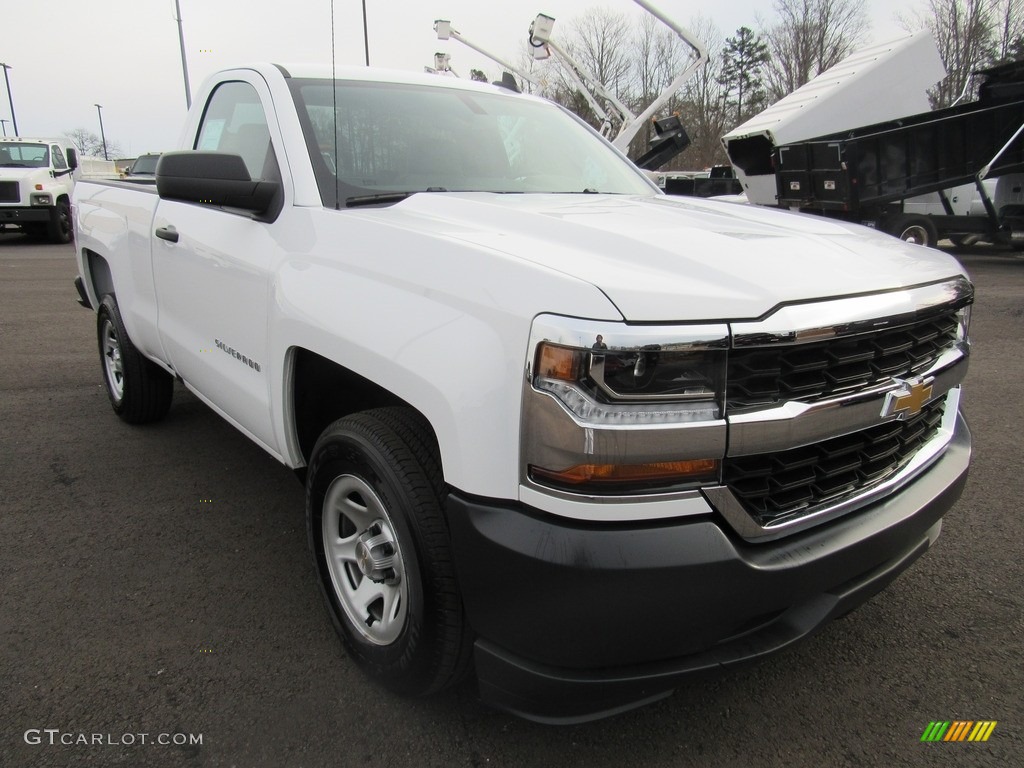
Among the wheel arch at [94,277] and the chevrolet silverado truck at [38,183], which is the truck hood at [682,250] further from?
the chevrolet silverado truck at [38,183]

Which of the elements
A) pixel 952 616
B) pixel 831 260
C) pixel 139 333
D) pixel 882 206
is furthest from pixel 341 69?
pixel 882 206

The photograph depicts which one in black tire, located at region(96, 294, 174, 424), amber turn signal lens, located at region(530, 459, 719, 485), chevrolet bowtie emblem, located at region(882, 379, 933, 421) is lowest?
black tire, located at region(96, 294, 174, 424)

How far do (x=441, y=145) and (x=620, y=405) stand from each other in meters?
1.75

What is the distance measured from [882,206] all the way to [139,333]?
38.1ft

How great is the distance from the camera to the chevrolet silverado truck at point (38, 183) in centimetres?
1606

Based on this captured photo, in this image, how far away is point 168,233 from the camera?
3270 mm

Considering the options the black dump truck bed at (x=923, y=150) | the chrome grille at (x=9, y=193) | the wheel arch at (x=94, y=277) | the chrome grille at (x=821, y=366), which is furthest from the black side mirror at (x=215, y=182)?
the chrome grille at (x=9, y=193)

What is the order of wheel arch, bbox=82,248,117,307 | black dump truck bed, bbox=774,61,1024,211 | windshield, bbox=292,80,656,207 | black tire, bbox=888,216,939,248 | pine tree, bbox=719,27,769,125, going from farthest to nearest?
pine tree, bbox=719,27,769,125 → black tire, bbox=888,216,939,248 → black dump truck bed, bbox=774,61,1024,211 → wheel arch, bbox=82,248,117,307 → windshield, bbox=292,80,656,207

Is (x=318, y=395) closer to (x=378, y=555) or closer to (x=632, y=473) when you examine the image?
(x=378, y=555)

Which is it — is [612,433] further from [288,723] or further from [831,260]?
[288,723]

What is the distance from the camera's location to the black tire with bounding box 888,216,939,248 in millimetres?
11891

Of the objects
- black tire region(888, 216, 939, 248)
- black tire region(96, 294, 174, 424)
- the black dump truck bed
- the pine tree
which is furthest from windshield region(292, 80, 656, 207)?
the pine tree

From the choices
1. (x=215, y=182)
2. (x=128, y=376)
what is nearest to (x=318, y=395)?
(x=215, y=182)

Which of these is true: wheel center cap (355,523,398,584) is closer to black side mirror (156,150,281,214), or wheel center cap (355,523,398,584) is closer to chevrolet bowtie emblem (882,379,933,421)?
black side mirror (156,150,281,214)
